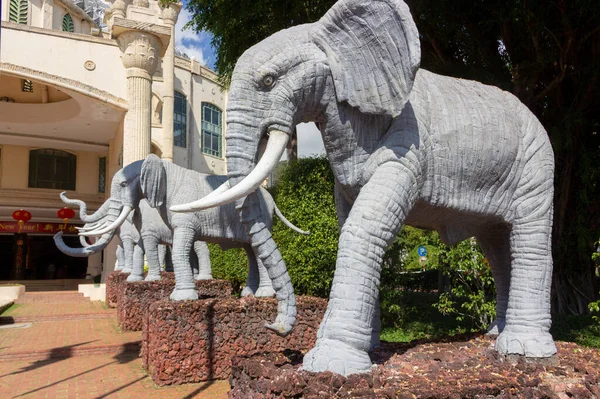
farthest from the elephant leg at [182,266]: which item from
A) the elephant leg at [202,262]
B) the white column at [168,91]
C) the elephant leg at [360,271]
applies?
the white column at [168,91]

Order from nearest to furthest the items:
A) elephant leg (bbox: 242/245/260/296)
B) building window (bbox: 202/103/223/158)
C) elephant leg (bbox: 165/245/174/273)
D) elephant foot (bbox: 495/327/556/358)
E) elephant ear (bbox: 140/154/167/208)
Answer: elephant foot (bbox: 495/327/556/358) → elephant ear (bbox: 140/154/167/208) → elephant leg (bbox: 242/245/260/296) → elephant leg (bbox: 165/245/174/273) → building window (bbox: 202/103/223/158)

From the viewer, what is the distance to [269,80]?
216 cm

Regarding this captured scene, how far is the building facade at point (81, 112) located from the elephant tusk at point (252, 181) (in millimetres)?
13803

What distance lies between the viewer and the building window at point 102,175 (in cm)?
2402

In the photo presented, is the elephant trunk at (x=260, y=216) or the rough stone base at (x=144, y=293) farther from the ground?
the elephant trunk at (x=260, y=216)

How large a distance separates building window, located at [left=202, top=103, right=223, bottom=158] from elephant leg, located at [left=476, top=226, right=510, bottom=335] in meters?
21.8

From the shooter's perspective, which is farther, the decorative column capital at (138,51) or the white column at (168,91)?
the white column at (168,91)

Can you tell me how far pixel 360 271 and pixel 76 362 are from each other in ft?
17.5

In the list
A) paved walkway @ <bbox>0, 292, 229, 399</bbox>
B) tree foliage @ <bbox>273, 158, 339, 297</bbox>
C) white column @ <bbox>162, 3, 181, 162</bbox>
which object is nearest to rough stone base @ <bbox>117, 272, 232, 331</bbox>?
paved walkway @ <bbox>0, 292, 229, 399</bbox>

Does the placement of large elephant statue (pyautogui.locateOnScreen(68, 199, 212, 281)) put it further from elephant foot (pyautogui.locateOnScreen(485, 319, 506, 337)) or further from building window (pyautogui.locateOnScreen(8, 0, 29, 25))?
building window (pyautogui.locateOnScreen(8, 0, 29, 25))

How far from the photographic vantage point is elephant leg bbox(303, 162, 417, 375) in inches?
80.6

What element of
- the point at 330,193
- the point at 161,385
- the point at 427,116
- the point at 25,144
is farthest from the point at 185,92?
the point at 427,116

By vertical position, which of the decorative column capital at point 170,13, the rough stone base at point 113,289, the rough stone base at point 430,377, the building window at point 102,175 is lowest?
the rough stone base at point 113,289

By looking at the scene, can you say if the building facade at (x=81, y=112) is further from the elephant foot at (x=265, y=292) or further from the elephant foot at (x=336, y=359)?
the elephant foot at (x=336, y=359)
